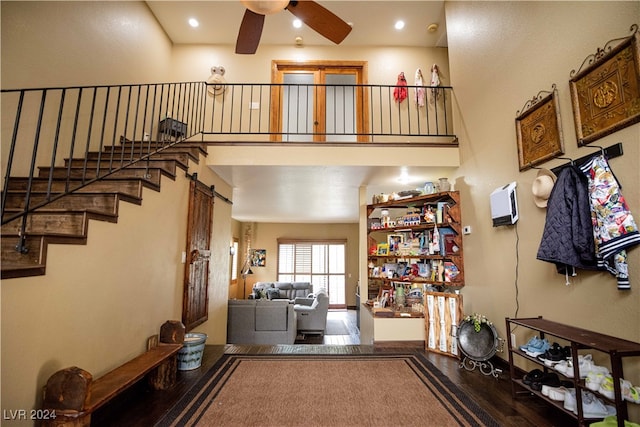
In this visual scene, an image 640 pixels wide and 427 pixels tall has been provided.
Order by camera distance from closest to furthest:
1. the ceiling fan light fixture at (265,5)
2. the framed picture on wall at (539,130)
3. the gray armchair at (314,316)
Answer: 1. the ceiling fan light fixture at (265,5)
2. the framed picture on wall at (539,130)
3. the gray armchair at (314,316)

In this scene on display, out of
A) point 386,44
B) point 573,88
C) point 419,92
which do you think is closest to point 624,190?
point 573,88

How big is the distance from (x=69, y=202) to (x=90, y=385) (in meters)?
1.53

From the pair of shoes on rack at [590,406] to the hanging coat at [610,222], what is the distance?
0.70 metres

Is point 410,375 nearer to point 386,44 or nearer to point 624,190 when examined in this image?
point 624,190

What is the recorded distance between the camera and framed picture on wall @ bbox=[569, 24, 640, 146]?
1719 mm

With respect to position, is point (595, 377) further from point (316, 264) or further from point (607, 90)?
point (316, 264)

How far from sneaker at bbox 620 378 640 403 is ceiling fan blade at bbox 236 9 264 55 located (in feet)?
11.3

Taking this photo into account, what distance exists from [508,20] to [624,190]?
2.04 m

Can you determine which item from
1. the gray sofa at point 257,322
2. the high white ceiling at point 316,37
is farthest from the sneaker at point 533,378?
the gray sofa at point 257,322

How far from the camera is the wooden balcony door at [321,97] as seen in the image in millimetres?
5613

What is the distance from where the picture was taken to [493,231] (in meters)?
3.15

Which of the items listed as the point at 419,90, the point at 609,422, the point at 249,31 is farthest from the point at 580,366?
the point at 419,90

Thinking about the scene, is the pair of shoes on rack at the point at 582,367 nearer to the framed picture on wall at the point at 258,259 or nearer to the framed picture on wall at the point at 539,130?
the framed picture on wall at the point at 539,130

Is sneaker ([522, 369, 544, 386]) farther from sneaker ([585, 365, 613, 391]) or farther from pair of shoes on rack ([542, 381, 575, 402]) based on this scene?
sneaker ([585, 365, 613, 391])
